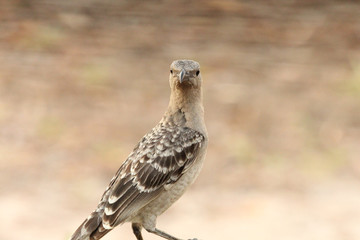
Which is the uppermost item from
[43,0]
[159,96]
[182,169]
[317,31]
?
[43,0]

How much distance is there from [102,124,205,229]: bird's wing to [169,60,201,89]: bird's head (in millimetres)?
399

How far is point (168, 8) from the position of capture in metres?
14.9

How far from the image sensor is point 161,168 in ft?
18.8

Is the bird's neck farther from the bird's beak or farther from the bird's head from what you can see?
the bird's beak

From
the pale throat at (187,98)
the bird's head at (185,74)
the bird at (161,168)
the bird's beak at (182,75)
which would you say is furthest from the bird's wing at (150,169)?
the bird's beak at (182,75)

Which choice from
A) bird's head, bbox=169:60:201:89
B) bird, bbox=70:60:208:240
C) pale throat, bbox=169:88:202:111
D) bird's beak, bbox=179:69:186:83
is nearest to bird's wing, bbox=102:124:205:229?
bird, bbox=70:60:208:240

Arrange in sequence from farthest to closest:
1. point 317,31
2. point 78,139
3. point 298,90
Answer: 1. point 317,31
2. point 298,90
3. point 78,139

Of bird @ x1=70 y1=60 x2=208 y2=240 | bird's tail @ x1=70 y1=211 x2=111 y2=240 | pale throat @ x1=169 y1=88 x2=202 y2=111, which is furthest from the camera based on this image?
pale throat @ x1=169 y1=88 x2=202 y2=111

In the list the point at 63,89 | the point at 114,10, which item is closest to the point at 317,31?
the point at 114,10

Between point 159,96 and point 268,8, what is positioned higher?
point 268,8

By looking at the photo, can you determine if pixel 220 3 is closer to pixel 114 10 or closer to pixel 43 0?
pixel 114 10

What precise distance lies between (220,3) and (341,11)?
95.3 inches

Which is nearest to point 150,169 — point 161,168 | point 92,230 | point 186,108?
point 161,168

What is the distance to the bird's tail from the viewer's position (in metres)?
5.29
